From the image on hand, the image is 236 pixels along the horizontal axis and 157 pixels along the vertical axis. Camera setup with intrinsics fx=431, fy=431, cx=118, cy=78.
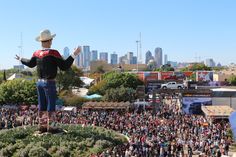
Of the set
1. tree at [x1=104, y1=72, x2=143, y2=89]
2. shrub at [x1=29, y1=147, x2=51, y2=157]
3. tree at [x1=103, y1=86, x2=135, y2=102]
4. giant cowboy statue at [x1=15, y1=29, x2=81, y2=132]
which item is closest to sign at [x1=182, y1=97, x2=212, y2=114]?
tree at [x1=103, y1=86, x2=135, y2=102]

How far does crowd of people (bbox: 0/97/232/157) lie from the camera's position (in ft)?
78.8

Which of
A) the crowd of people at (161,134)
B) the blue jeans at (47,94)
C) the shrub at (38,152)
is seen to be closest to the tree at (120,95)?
the crowd of people at (161,134)

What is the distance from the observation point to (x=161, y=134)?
92.7 ft

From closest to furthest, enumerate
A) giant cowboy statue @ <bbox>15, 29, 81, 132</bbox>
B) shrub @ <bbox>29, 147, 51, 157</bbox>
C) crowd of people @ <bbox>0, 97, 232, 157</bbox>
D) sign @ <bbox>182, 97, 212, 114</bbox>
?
shrub @ <bbox>29, 147, 51, 157</bbox>
giant cowboy statue @ <bbox>15, 29, 81, 132</bbox>
crowd of people @ <bbox>0, 97, 232, 157</bbox>
sign @ <bbox>182, 97, 212, 114</bbox>

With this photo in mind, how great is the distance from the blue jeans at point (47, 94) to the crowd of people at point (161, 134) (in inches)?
159

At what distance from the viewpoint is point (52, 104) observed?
22.4 m

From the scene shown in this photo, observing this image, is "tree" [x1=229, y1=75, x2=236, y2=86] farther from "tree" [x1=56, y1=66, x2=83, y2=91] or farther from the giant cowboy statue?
the giant cowboy statue

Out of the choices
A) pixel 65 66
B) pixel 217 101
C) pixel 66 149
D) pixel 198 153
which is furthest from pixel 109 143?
pixel 217 101

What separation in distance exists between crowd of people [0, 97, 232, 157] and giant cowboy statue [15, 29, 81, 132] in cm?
406

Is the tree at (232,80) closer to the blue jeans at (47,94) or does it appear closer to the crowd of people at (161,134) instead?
the crowd of people at (161,134)

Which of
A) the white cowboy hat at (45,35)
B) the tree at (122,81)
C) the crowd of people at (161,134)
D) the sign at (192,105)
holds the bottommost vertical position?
the crowd of people at (161,134)

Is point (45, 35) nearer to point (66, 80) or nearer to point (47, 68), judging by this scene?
point (47, 68)

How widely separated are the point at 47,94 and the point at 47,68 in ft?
4.65

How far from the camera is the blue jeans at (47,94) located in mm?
22108
